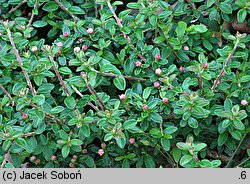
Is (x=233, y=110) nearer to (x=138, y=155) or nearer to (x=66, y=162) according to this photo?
(x=138, y=155)

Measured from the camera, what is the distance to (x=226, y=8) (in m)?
1.92

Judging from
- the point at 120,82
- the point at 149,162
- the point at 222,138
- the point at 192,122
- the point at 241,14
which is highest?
the point at 241,14

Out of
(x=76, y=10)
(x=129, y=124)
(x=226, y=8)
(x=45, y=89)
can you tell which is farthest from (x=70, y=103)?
(x=226, y=8)

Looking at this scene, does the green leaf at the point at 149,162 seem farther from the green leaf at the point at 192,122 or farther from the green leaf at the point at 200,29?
the green leaf at the point at 200,29

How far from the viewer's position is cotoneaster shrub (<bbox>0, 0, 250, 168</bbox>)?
1.70 metres

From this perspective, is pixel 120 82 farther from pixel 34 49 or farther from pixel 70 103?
pixel 34 49

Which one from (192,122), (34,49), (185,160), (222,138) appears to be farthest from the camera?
(34,49)

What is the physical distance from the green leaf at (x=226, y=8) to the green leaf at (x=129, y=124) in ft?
1.98

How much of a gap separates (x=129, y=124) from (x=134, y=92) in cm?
22

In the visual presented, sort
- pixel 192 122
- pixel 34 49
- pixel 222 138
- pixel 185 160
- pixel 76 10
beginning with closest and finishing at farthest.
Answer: pixel 185 160 → pixel 192 122 → pixel 222 138 → pixel 34 49 → pixel 76 10

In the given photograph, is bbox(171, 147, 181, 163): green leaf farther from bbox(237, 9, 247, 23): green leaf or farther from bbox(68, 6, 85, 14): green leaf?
bbox(68, 6, 85, 14): green leaf

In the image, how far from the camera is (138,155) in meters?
1.91
